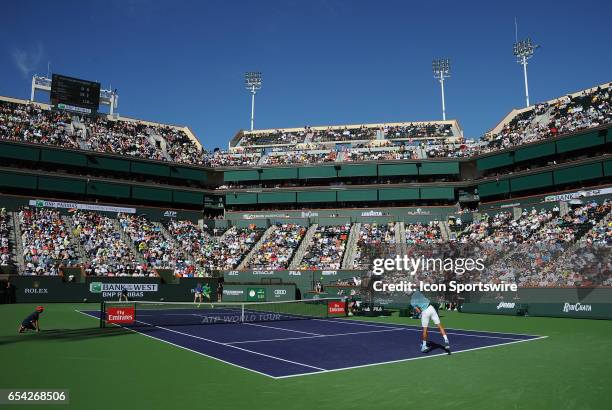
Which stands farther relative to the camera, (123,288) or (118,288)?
(118,288)

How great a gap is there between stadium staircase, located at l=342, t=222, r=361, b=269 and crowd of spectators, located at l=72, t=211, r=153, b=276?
63.7 ft

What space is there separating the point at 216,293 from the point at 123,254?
10.4 meters

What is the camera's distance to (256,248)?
2064 inches

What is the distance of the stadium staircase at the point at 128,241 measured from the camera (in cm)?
4719

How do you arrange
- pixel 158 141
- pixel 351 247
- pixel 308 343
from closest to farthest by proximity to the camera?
pixel 308 343
pixel 351 247
pixel 158 141


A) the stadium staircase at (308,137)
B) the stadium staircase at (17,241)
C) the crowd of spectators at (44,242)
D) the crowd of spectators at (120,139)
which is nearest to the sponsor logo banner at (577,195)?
the stadium staircase at (308,137)

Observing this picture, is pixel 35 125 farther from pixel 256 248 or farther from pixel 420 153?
pixel 420 153

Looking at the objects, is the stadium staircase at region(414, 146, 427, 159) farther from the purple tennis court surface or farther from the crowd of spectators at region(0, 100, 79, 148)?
the crowd of spectators at region(0, 100, 79, 148)

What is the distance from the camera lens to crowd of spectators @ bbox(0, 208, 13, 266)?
40169 millimetres

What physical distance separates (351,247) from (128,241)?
950 inches

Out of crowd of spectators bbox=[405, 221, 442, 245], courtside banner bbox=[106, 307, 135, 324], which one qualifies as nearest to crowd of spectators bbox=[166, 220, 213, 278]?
crowd of spectators bbox=[405, 221, 442, 245]

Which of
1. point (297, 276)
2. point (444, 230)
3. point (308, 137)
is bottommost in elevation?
point (297, 276)

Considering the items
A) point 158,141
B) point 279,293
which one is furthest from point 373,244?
point 158,141

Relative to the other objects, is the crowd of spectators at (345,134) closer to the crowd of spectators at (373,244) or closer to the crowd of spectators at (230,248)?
the crowd of spectators at (373,244)
